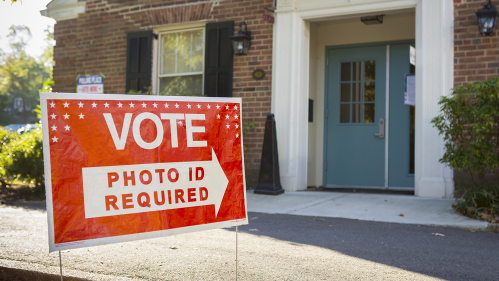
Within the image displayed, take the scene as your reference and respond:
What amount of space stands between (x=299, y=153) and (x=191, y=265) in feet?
Answer: 14.9

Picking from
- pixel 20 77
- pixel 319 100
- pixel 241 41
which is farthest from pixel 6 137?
pixel 20 77

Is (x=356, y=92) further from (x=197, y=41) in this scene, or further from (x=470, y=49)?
(x=197, y=41)

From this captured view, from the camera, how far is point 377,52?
27.2ft


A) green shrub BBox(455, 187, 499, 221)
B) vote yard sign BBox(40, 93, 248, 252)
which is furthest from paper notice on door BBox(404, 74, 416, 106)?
vote yard sign BBox(40, 93, 248, 252)

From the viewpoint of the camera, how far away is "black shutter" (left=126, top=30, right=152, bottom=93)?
357 inches

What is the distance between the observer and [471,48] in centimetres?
641

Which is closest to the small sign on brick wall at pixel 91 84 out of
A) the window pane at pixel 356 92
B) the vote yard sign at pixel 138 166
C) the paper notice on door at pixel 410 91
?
the window pane at pixel 356 92

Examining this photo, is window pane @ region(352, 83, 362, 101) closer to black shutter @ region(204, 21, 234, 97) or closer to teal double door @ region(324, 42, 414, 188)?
teal double door @ region(324, 42, 414, 188)

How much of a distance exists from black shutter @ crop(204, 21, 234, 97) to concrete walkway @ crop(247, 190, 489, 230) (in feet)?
7.45

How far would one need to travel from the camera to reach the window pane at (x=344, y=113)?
8520 mm

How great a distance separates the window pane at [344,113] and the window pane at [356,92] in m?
0.20

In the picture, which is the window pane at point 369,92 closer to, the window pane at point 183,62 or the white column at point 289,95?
the white column at point 289,95

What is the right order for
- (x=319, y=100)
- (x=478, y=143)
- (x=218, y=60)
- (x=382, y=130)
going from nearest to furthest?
(x=478, y=143) < (x=382, y=130) < (x=218, y=60) < (x=319, y=100)

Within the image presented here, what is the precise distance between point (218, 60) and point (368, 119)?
301 centimetres
